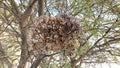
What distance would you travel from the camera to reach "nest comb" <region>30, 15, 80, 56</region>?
1.38 meters

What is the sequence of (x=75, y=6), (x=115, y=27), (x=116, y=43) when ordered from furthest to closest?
(x=116, y=43) < (x=115, y=27) < (x=75, y=6)

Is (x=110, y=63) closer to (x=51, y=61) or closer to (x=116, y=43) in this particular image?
(x=116, y=43)

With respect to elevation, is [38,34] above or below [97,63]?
above

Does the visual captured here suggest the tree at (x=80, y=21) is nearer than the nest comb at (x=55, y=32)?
No

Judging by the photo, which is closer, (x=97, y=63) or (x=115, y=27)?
(x=115, y=27)

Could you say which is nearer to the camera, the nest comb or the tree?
the nest comb

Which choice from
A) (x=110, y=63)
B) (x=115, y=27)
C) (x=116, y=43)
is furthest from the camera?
(x=110, y=63)

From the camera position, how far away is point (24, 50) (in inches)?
96.3

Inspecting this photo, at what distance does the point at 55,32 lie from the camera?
Result: 138cm

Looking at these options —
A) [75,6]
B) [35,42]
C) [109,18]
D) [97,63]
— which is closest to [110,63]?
[97,63]

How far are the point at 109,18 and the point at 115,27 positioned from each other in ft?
0.43

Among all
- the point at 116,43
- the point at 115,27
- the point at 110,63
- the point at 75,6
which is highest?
the point at 75,6

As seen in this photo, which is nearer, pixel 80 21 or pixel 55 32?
pixel 55 32

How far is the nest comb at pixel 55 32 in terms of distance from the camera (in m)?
1.38
